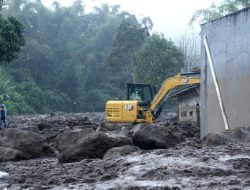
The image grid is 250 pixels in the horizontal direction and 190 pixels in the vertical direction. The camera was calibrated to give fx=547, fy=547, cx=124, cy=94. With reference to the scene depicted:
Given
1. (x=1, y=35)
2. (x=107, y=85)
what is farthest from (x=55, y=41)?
(x=1, y=35)

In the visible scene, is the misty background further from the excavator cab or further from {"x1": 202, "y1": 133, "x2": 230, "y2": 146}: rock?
{"x1": 202, "y1": 133, "x2": 230, "y2": 146}: rock

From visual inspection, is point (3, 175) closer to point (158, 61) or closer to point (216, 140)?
point (216, 140)

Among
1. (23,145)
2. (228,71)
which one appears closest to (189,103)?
(228,71)

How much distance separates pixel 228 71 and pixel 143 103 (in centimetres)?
782

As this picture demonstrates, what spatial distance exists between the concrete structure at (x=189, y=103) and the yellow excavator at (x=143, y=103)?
16.9ft

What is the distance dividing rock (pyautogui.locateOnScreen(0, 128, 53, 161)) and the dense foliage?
131 feet

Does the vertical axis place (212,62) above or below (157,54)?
below

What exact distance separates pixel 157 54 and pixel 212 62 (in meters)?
27.5

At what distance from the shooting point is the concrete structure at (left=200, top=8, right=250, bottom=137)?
14.3 m

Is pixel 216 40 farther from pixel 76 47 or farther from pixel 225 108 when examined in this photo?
pixel 76 47

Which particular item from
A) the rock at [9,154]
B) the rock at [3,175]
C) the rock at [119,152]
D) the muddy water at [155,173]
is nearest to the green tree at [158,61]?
the rock at [9,154]

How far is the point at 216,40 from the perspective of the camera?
15.7 metres

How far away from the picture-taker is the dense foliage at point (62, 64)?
207 ft

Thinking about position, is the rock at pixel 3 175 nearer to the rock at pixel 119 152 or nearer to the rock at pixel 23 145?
the rock at pixel 119 152
